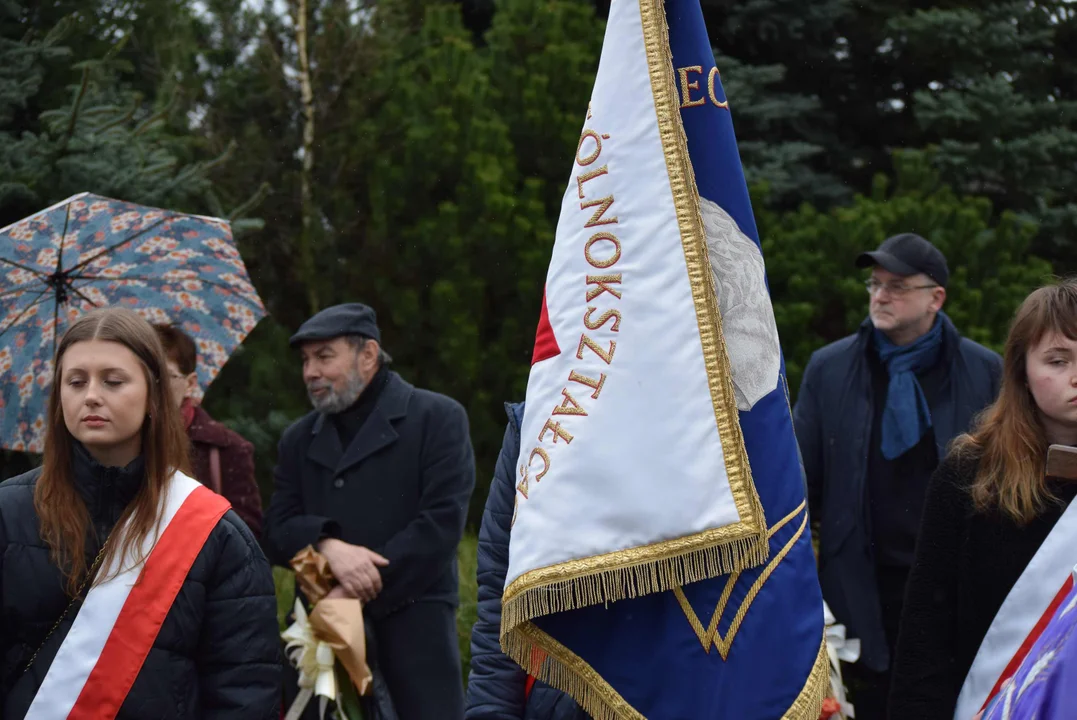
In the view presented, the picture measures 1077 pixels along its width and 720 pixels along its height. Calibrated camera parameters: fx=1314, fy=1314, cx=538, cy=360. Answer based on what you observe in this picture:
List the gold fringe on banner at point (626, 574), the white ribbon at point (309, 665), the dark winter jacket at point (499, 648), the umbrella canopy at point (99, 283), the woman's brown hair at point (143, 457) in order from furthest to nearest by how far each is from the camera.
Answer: the white ribbon at point (309, 665), the umbrella canopy at point (99, 283), the woman's brown hair at point (143, 457), the dark winter jacket at point (499, 648), the gold fringe on banner at point (626, 574)

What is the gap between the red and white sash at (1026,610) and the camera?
2924 millimetres

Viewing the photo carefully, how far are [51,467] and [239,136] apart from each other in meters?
6.81

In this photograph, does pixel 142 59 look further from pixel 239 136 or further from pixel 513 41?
pixel 513 41

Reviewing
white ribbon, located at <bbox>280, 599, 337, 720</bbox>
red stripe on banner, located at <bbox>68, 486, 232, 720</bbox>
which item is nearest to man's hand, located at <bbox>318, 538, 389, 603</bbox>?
white ribbon, located at <bbox>280, 599, 337, 720</bbox>

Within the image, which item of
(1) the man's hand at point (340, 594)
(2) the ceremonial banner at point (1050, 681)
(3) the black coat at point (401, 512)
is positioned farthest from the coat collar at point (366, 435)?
(2) the ceremonial banner at point (1050, 681)

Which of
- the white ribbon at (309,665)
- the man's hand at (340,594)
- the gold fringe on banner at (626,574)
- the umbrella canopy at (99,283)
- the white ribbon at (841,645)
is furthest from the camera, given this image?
the man's hand at (340,594)

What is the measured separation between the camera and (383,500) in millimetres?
5238

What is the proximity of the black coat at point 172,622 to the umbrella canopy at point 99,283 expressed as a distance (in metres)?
1.41

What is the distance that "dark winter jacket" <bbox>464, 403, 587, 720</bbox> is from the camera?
3025 millimetres

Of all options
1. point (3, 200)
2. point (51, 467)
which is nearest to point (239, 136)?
point (3, 200)

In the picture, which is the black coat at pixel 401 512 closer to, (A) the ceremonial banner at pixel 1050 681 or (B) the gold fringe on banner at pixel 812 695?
(B) the gold fringe on banner at pixel 812 695

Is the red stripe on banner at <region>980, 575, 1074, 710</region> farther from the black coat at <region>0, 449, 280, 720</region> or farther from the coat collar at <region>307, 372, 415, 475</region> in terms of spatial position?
the coat collar at <region>307, 372, 415, 475</region>

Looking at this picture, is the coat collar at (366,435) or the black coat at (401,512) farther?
the coat collar at (366,435)

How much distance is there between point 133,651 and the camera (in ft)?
10.2
